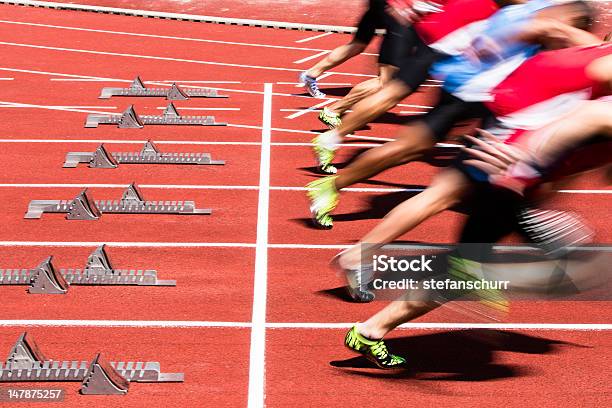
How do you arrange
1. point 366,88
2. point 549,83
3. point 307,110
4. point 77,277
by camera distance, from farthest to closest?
point 307,110, point 366,88, point 77,277, point 549,83

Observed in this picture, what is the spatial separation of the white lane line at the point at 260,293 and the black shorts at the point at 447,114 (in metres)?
1.34

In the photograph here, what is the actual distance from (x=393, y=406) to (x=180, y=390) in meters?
0.99

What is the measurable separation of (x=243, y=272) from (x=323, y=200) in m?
0.89

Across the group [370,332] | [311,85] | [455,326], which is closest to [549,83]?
[370,332]

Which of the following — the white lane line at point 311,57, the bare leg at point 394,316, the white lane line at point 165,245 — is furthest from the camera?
the white lane line at point 311,57

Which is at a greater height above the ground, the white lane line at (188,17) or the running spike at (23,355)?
the white lane line at (188,17)

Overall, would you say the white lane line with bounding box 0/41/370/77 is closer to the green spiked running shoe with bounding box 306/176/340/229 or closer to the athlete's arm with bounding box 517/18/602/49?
the green spiked running shoe with bounding box 306/176/340/229

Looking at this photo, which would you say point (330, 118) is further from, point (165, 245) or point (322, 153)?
point (165, 245)

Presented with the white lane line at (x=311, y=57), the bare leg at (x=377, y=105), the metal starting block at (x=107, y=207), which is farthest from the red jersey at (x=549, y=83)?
the white lane line at (x=311, y=57)

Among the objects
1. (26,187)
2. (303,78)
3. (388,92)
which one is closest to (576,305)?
(388,92)

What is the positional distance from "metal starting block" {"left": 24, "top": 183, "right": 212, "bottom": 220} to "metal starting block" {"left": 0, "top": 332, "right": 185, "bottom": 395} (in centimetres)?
241

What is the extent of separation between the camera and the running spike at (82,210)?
25.6ft

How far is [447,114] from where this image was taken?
6.26 m

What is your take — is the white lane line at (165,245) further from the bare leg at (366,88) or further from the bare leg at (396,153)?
the bare leg at (366,88)
